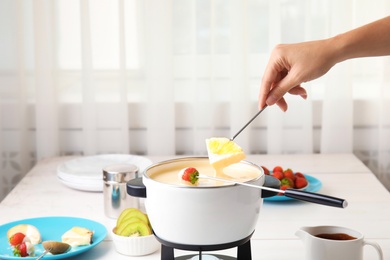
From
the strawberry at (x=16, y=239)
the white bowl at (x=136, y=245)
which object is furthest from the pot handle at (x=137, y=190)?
the strawberry at (x=16, y=239)

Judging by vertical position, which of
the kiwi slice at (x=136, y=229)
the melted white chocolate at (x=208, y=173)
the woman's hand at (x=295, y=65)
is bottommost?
the kiwi slice at (x=136, y=229)

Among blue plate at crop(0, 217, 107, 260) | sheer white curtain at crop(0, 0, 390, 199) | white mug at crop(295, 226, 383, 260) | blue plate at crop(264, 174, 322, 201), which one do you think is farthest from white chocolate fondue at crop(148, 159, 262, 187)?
sheer white curtain at crop(0, 0, 390, 199)

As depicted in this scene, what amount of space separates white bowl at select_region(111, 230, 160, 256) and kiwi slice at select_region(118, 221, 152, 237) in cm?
2

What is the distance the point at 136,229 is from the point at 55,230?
214 millimetres

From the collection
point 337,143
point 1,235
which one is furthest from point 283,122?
point 1,235

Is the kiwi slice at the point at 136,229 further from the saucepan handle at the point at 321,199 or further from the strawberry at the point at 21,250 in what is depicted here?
the saucepan handle at the point at 321,199

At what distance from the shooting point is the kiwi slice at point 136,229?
4.45ft

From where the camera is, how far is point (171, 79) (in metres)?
2.20

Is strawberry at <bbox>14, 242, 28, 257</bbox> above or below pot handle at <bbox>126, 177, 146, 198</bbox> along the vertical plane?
below

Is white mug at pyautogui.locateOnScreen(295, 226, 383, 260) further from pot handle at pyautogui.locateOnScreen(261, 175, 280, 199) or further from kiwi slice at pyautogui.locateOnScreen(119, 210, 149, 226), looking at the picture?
kiwi slice at pyautogui.locateOnScreen(119, 210, 149, 226)

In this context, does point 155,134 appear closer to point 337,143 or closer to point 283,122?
point 283,122

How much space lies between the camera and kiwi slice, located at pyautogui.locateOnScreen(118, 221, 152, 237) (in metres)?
1.36

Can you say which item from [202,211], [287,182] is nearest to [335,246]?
[202,211]

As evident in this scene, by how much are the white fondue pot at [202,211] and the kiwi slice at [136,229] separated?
0.24 metres
